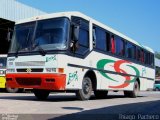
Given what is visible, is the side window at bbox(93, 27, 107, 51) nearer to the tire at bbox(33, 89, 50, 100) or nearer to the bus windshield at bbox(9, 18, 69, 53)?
the bus windshield at bbox(9, 18, 69, 53)

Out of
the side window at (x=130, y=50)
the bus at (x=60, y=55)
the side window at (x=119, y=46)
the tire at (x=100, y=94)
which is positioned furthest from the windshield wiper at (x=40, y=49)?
the side window at (x=130, y=50)

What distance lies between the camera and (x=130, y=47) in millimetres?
19297

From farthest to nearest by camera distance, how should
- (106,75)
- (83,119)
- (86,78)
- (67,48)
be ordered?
(106,75)
(86,78)
(67,48)
(83,119)

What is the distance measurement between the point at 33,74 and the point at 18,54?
38.9 inches

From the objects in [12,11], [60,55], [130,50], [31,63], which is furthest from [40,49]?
[12,11]

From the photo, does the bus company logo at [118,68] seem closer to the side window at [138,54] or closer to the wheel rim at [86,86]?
the side window at [138,54]

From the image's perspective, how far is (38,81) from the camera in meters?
12.6

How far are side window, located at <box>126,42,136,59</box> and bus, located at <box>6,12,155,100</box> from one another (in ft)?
A: 10.5

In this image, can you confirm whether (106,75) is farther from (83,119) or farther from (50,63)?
(83,119)

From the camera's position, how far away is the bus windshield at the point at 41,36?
12.4 m

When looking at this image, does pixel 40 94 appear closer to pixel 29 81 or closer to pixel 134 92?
pixel 29 81

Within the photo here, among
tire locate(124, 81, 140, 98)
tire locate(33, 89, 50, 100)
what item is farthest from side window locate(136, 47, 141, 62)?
tire locate(33, 89, 50, 100)

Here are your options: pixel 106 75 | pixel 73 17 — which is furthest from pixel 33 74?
pixel 106 75

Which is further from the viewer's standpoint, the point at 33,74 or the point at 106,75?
the point at 106,75
